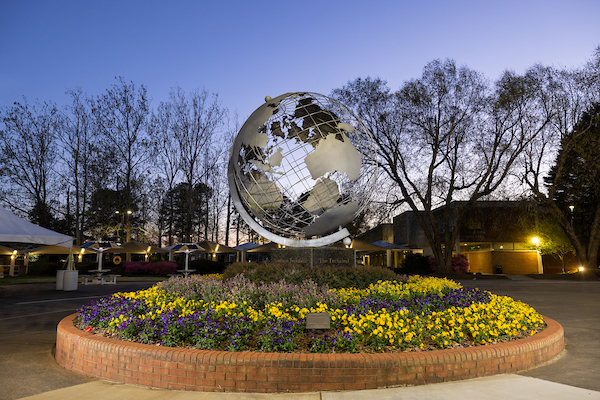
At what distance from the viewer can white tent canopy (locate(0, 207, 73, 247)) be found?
48.4 feet

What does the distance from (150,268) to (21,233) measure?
14791mm

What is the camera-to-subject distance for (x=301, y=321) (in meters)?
5.92

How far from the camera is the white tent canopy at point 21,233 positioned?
48.4ft

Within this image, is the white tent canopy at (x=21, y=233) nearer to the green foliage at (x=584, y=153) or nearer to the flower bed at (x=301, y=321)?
the flower bed at (x=301, y=321)

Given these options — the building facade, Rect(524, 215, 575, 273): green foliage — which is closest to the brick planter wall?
the building facade

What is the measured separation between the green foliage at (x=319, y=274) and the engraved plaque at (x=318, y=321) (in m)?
3.78

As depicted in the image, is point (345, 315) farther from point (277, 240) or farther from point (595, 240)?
point (595, 240)

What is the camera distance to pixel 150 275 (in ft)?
95.9

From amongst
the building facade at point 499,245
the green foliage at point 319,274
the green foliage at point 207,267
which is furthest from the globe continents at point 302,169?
the building facade at point 499,245

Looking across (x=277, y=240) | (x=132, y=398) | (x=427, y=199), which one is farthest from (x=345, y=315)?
(x=427, y=199)

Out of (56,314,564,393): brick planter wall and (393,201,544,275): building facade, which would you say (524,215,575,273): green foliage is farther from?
(56,314,564,393): brick planter wall

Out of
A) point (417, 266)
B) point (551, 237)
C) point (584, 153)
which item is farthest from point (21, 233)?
point (551, 237)

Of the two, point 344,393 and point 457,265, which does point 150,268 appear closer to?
point 457,265

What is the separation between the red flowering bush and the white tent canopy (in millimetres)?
12805
